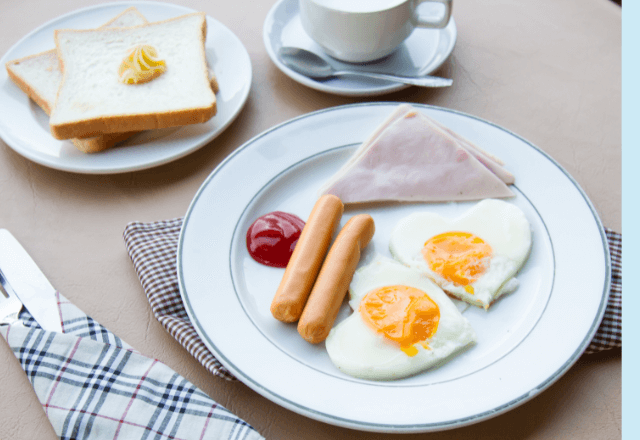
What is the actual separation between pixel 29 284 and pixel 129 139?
0.70m

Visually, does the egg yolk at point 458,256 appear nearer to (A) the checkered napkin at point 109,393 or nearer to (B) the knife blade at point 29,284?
(A) the checkered napkin at point 109,393

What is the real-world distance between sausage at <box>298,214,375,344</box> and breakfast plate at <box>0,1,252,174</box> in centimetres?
72

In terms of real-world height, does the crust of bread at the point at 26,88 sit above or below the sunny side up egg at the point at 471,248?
above

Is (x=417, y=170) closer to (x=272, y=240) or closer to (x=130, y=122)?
(x=272, y=240)

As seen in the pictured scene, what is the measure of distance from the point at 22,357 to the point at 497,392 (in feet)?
3.90

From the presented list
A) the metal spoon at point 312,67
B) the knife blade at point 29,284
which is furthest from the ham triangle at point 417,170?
the knife blade at point 29,284

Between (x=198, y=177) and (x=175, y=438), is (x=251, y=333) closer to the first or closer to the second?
(x=175, y=438)

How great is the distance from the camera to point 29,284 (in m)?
1.46

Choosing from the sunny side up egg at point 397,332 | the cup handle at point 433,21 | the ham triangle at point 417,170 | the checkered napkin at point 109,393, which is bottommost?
the checkered napkin at point 109,393

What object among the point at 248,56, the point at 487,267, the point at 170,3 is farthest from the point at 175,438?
the point at 170,3

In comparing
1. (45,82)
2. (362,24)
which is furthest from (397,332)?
(45,82)

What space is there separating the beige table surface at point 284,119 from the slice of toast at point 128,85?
0.17 m

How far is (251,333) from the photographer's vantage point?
1.38 m

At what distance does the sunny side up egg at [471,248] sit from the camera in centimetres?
148
